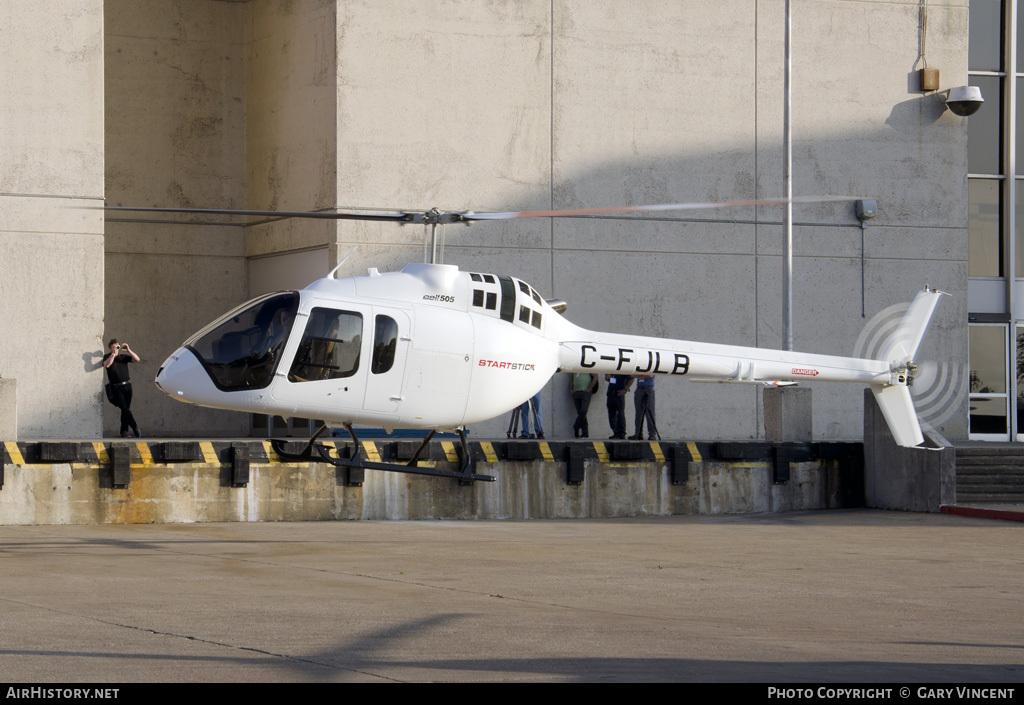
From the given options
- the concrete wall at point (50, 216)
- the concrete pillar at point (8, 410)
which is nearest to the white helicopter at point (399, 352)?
the concrete pillar at point (8, 410)

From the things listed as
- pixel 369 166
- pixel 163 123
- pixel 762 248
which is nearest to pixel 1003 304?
pixel 762 248

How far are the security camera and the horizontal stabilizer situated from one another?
12.8 meters

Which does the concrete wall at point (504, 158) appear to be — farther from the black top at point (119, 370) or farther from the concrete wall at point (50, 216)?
the black top at point (119, 370)

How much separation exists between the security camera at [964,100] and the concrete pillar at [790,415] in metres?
10.0

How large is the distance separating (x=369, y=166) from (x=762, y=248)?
946cm

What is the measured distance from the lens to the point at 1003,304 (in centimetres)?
3228

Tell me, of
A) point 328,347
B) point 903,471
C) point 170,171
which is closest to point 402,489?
point 328,347

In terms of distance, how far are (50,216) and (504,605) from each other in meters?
17.5

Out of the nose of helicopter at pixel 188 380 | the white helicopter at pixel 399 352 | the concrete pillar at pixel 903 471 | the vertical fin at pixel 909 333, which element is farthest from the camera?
the concrete pillar at pixel 903 471

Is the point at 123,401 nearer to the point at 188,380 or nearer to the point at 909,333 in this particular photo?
the point at 188,380

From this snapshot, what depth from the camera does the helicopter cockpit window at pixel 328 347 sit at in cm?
1466

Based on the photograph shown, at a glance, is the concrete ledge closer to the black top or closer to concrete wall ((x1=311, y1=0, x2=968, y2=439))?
concrete wall ((x1=311, y1=0, x2=968, y2=439))

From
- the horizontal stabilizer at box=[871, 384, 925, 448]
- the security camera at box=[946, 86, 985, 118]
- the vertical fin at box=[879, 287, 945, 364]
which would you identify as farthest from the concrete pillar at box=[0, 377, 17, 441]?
the security camera at box=[946, 86, 985, 118]
